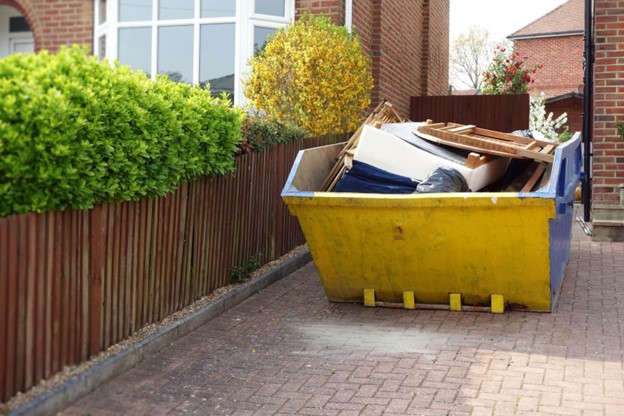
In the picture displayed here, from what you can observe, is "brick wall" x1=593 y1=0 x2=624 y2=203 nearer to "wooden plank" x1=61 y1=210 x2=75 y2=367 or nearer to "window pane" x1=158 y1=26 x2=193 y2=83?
"window pane" x1=158 y1=26 x2=193 y2=83

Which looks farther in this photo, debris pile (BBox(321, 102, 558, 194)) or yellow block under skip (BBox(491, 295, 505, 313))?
debris pile (BBox(321, 102, 558, 194))

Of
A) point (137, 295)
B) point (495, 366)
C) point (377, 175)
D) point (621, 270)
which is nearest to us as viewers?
point (495, 366)

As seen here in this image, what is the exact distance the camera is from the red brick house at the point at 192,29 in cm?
1122

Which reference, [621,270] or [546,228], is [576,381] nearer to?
[546,228]

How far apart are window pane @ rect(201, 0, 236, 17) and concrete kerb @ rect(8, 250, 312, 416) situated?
4787 millimetres

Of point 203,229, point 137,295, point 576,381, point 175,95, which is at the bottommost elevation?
point 576,381

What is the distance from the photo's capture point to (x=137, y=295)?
5867 mm

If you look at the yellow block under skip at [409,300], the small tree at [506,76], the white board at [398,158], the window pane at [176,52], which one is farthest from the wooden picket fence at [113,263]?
the small tree at [506,76]

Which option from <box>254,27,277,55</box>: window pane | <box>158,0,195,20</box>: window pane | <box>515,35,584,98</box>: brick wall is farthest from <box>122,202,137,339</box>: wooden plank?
<box>515,35,584,98</box>: brick wall

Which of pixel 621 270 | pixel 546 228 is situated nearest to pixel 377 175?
pixel 546 228

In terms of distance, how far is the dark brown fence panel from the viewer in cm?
1539

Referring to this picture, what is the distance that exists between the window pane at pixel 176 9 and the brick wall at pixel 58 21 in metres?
1.62

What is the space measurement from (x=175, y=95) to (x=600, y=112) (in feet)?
22.5

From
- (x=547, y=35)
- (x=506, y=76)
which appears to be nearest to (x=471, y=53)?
(x=547, y=35)
